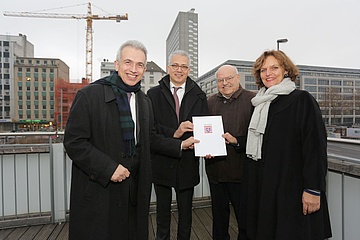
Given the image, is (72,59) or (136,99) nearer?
(136,99)

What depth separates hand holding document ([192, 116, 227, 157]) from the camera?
2.45m

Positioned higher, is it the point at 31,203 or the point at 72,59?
the point at 72,59

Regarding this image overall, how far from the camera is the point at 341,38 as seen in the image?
74312 mm

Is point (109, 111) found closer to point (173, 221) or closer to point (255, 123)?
point (255, 123)

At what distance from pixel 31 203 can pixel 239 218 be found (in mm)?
3121

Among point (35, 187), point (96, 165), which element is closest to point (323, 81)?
point (35, 187)

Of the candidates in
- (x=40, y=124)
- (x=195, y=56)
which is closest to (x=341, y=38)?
(x=195, y=56)

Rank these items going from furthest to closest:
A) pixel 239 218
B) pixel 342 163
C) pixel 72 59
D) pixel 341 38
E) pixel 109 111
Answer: pixel 72 59 < pixel 341 38 < pixel 239 218 < pixel 342 163 < pixel 109 111

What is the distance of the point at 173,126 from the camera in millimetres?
2643

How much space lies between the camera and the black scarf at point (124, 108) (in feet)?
5.99

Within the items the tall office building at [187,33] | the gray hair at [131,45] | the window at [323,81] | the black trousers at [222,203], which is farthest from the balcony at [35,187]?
the tall office building at [187,33]

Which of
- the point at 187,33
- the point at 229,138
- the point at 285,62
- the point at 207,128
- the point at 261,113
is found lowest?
the point at 229,138

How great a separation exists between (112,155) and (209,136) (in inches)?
43.4

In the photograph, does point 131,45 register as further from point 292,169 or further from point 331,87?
point 331,87
